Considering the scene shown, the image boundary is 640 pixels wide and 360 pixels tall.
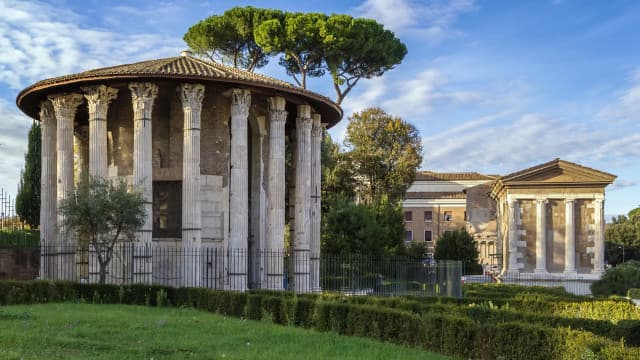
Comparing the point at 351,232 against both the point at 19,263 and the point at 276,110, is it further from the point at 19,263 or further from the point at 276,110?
the point at 19,263

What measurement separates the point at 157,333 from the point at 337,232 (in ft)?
81.2

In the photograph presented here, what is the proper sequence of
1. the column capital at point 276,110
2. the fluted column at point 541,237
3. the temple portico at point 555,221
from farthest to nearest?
the fluted column at point 541,237, the temple portico at point 555,221, the column capital at point 276,110

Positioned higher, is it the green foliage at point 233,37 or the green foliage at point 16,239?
the green foliage at point 233,37

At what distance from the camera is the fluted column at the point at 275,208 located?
23984 millimetres

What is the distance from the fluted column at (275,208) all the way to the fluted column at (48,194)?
6789 millimetres

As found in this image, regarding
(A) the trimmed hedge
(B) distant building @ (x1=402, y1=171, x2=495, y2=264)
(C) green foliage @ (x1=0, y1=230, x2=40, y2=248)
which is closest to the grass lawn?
(A) the trimmed hedge

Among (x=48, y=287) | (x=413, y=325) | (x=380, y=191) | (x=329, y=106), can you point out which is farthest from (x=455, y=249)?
(x=413, y=325)

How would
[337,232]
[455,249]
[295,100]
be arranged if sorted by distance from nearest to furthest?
[295,100]
[337,232]
[455,249]

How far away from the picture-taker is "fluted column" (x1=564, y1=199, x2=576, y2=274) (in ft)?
137

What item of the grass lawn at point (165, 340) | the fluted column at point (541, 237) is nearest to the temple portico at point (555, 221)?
the fluted column at point (541, 237)

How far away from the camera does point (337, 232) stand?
36281 mm

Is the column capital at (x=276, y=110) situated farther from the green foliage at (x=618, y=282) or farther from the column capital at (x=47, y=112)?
the green foliage at (x=618, y=282)

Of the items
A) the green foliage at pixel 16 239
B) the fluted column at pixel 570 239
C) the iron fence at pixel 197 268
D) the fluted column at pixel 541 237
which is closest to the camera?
the iron fence at pixel 197 268

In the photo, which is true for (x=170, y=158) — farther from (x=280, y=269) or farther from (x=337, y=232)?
(x=337, y=232)
